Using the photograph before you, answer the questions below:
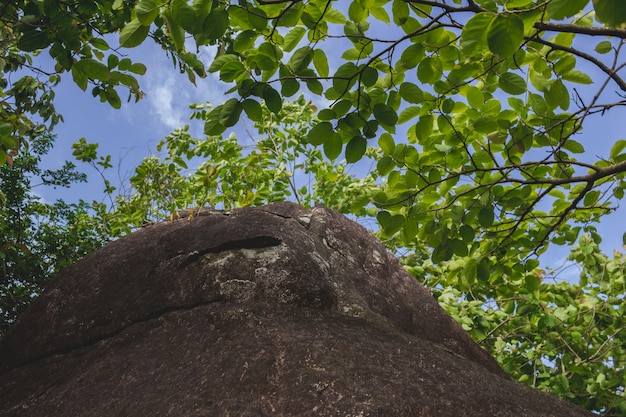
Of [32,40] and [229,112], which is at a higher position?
[32,40]

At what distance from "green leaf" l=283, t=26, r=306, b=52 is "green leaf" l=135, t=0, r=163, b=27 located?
0.73m

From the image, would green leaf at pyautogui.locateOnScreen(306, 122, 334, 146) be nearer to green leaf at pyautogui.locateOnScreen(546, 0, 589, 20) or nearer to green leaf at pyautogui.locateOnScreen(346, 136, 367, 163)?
green leaf at pyautogui.locateOnScreen(346, 136, 367, 163)

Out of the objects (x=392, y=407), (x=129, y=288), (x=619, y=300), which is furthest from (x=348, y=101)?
(x=619, y=300)

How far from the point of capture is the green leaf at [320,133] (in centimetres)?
316

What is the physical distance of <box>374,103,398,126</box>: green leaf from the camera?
326cm

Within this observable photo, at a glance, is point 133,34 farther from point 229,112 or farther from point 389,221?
point 389,221

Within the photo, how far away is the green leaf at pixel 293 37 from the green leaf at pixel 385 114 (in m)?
0.65

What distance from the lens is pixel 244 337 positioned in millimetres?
3488

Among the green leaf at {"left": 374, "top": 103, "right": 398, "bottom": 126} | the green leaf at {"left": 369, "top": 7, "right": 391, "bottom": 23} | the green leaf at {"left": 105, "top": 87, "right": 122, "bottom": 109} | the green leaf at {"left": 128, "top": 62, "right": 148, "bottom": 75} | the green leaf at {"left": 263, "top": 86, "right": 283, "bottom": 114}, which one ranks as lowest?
the green leaf at {"left": 263, "top": 86, "right": 283, "bottom": 114}

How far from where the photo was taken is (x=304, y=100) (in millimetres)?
11492

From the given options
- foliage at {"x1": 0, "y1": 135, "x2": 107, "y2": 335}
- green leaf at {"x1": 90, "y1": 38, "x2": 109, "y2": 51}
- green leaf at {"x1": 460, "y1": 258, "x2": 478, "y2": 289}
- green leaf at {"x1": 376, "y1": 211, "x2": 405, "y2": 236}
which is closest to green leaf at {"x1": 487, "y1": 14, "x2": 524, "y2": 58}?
green leaf at {"x1": 376, "y1": 211, "x2": 405, "y2": 236}

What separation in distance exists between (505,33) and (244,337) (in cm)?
243

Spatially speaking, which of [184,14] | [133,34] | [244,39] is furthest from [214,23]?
[133,34]

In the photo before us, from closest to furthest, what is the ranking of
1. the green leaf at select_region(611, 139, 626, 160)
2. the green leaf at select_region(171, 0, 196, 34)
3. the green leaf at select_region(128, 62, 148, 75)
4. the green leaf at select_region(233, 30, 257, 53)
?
the green leaf at select_region(171, 0, 196, 34)
the green leaf at select_region(233, 30, 257, 53)
the green leaf at select_region(128, 62, 148, 75)
the green leaf at select_region(611, 139, 626, 160)
